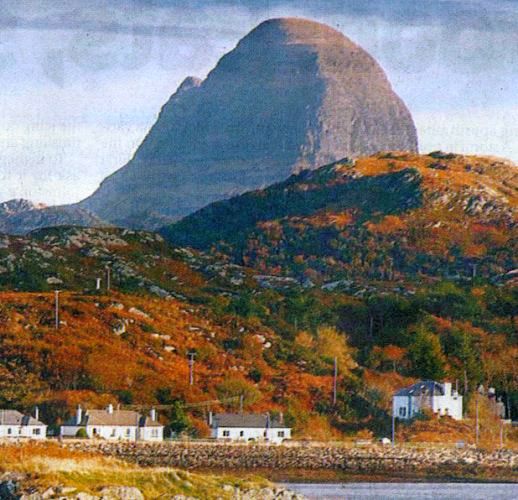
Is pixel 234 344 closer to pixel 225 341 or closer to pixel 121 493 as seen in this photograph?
pixel 225 341

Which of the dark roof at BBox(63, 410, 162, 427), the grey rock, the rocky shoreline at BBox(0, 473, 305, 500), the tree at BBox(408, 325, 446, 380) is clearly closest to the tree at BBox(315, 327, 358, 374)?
the tree at BBox(408, 325, 446, 380)

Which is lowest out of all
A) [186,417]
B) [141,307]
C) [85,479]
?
[85,479]

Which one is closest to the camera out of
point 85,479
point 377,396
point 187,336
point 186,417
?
point 85,479

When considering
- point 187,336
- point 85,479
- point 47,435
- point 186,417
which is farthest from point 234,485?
point 187,336

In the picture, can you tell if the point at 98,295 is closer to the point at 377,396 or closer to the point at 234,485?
the point at 377,396

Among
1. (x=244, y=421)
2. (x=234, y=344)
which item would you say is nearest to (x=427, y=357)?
(x=234, y=344)

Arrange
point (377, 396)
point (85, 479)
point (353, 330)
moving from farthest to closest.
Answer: point (353, 330), point (377, 396), point (85, 479)
